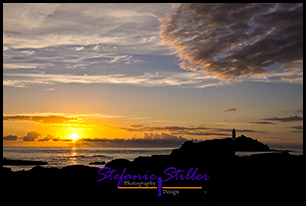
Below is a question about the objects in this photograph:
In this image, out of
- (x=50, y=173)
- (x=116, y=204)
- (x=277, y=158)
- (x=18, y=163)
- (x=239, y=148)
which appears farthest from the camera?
(x=239, y=148)

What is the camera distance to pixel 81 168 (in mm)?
27641

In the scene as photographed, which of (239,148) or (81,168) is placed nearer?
(81,168)

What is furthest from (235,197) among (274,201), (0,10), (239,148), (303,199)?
(239,148)

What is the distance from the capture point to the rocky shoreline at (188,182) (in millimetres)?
20234

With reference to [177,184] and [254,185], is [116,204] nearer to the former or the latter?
[177,184]

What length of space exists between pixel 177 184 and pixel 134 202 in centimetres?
616

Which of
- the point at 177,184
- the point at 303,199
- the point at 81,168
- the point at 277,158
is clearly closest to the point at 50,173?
the point at 81,168

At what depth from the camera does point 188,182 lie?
80.3 ft

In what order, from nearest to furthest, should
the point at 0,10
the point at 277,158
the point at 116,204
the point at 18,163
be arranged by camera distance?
the point at 0,10
the point at 116,204
the point at 277,158
the point at 18,163

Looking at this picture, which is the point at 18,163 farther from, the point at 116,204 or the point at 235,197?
the point at 235,197

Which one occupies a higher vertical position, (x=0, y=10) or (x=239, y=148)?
(x=0, y=10)

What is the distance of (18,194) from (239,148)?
135414mm

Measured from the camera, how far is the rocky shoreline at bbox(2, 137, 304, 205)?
2023 centimetres

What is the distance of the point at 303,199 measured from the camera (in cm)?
1958
